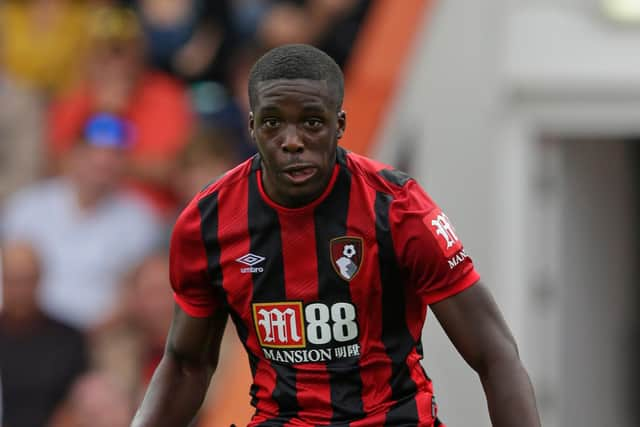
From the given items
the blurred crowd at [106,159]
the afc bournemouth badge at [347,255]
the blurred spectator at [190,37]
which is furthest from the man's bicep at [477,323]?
the blurred spectator at [190,37]

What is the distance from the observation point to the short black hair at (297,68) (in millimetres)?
3209

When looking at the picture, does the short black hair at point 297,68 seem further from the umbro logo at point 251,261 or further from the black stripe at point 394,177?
the umbro logo at point 251,261

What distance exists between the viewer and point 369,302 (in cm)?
340

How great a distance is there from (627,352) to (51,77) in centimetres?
498

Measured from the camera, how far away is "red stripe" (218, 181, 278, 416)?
3475mm

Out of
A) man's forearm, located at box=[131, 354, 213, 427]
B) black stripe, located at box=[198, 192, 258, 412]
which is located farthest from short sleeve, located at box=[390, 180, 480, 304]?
man's forearm, located at box=[131, 354, 213, 427]

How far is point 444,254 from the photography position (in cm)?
328

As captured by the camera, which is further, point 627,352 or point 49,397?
point 627,352

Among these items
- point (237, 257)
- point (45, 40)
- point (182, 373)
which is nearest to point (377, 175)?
point (237, 257)

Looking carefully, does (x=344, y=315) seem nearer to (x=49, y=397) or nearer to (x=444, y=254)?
(x=444, y=254)

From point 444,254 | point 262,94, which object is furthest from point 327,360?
point 262,94

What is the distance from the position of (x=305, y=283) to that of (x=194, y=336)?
0.42 metres

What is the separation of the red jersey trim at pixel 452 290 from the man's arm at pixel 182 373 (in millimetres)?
652

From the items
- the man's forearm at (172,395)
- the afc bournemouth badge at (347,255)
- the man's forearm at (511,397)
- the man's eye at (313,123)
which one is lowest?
the man's forearm at (511,397)
